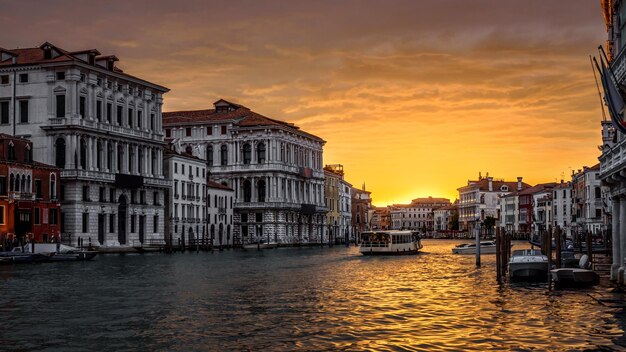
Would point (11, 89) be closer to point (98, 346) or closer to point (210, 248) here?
point (210, 248)

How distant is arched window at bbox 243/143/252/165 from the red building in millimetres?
43732

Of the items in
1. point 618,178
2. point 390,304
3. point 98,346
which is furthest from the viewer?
point 390,304

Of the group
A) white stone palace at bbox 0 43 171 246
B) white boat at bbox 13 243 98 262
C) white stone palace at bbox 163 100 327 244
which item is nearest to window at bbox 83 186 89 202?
white stone palace at bbox 0 43 171 246

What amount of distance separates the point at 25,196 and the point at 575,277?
41.1 metres

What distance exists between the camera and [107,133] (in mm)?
72000

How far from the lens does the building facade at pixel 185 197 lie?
274 feet

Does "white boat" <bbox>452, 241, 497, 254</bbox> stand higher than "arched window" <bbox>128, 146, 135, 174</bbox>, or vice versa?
"arched window" <bbox>128, 146, 135, 174</bbox>

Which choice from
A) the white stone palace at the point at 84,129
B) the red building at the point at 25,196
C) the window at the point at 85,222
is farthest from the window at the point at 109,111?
the red building at the point at 25,196

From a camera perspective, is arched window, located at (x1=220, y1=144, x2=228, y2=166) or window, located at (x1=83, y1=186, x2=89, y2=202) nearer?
window, located at (x1=83, y1=186, x2=89, y2=202)

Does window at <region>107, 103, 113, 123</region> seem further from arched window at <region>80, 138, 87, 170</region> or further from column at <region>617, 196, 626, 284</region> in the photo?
column at <region>617, 196, 626, 284</region>

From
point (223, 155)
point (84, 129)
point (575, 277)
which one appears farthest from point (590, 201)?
point (575, 277)

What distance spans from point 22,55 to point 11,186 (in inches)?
695

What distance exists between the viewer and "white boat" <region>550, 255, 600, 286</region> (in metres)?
29.8

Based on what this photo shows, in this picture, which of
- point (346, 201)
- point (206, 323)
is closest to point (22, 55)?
point (206, 323)
